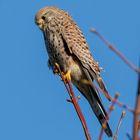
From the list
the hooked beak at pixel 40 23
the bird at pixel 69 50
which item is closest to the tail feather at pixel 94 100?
the bird at pixel 69 50

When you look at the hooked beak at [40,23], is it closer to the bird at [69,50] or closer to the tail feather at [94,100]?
the bird at [69,50]

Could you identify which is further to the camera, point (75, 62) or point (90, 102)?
point (75, 62)

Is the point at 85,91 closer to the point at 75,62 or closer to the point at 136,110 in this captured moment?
the point at 75,62

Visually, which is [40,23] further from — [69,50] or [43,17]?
[69,50]

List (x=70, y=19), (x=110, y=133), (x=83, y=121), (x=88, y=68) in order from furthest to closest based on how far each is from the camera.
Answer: (x=70, y=19) < (x=88, y=68) < (x=110, y=133) < (x=83, y=121)

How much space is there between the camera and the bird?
→ 5551mm

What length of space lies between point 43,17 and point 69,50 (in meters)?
0.63

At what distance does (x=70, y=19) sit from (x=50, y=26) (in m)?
0.43

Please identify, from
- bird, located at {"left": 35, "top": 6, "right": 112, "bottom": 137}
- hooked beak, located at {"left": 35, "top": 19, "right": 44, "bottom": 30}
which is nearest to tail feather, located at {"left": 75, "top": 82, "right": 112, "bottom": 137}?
bird, located at {"left": 35, "top": 6, "right": 112, "bottom": 137}

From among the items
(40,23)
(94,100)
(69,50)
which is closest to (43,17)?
(40,23)

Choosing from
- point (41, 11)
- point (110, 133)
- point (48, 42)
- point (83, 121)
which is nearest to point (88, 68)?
point (48, 42)

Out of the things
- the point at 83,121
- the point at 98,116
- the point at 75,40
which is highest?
the point at 75,40

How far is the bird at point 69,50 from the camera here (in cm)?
555

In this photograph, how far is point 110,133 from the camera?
13.0 feet
